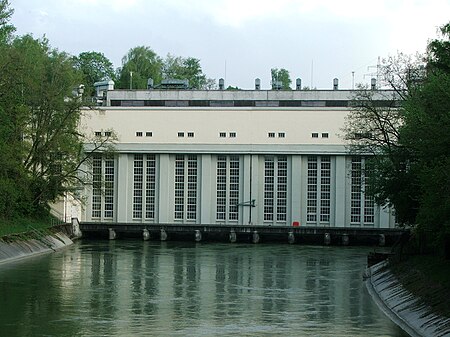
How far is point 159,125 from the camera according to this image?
8369cm

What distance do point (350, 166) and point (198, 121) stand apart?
47.5ft

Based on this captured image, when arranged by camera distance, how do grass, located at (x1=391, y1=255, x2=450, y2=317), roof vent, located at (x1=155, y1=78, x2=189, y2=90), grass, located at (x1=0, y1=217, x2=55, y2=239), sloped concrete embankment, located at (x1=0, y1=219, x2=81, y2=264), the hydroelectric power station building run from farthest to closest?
roof vent, located at (x1=155, y1=78, x2=189, y2=90) < the hydroelectric power station building < grass, located at (x1=0, y1=217, x2=55, y2=239) < sloped concrete embankment, located at (x1=0, y1=219, x2=81, y2=264) < grass, located at (x1=391, y1=255, x2=450, y2=317)

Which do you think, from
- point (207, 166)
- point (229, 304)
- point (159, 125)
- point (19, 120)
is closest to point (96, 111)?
point (159, 125)

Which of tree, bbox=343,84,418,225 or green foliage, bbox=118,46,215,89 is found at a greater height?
green foliage, bbox=118,46,215,89

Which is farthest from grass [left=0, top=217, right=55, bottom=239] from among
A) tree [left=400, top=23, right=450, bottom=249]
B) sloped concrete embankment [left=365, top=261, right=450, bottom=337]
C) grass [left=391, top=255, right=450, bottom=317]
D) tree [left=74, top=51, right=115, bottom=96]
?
tree [left=74, top=51, right=115, bottom=96]

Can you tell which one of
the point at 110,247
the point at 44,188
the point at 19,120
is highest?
the point at 19,120

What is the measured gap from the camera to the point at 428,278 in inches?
1492

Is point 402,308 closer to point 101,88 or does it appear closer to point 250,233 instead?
point 250,233

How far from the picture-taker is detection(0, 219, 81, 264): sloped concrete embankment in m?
55.8

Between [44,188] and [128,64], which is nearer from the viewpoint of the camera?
[44,188]

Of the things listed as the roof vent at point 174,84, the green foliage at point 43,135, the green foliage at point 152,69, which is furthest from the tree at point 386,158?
the green foliage at point 152,69

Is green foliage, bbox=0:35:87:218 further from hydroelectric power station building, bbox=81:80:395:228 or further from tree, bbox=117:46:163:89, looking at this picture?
tree, bbox=117:46:163:89

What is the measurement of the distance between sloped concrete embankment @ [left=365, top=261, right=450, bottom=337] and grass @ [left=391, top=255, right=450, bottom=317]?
0.27 metres

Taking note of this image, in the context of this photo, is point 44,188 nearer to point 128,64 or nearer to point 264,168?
point 264,168
